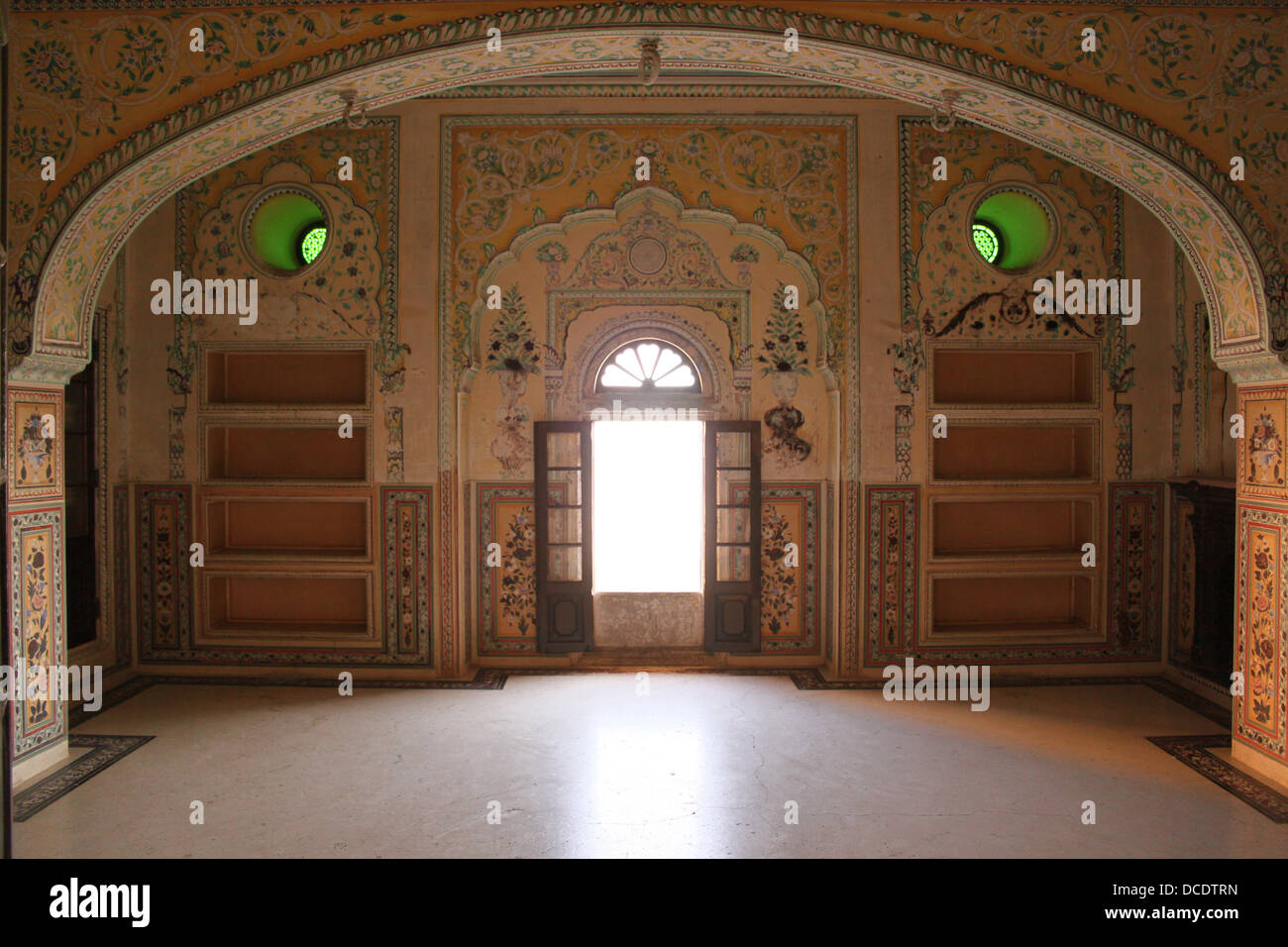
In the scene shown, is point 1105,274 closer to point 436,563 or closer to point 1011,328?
point 1011,328

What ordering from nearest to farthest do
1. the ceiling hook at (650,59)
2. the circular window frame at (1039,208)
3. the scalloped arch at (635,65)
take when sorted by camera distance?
the scalloped arch at (635,65) < the ceiling hook at (650,59) < the circular window frame at (1039,208)

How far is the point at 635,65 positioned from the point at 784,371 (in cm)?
254

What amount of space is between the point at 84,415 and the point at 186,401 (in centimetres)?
63

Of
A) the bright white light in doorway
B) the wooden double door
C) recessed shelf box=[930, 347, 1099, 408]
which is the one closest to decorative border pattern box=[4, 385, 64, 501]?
the wooden double door

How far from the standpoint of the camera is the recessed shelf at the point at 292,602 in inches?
270

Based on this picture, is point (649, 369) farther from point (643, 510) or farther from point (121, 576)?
point (121, 576)

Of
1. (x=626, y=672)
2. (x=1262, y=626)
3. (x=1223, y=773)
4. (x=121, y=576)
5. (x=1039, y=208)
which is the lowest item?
(x=1223, y=773)

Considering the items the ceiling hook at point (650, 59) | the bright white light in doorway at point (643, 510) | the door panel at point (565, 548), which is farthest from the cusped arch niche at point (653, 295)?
the bright white light in doorway at point (643, 510)

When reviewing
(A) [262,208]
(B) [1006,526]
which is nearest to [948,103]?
(B) [1006,526]

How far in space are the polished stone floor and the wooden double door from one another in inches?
18.7

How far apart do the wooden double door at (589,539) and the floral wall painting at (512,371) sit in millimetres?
161

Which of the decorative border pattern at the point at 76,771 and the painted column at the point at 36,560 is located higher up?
the painted column at the point at 36,560

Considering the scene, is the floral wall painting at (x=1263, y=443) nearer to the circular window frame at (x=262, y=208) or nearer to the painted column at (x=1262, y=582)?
the painted column at (x=1262, y=582)

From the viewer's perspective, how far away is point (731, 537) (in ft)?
22.2
